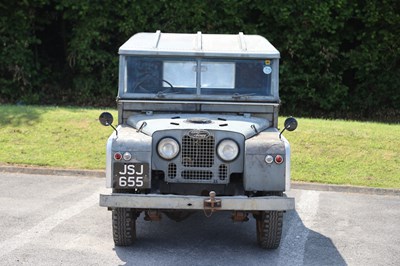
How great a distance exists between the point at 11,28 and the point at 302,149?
37.8 ft

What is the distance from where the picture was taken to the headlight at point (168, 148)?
294 inches

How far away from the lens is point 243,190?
301 inches

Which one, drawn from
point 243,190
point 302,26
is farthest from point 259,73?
point 302,26

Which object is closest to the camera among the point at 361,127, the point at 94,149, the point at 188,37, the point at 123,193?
the point at 123,193

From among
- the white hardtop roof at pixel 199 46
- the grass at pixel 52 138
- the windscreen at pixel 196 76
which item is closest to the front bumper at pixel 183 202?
the windscreen at pixel 196 76

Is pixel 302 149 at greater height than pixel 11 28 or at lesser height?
lesser

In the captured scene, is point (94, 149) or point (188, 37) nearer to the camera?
point (188, 37)

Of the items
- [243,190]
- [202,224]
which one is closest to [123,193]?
[243,190]

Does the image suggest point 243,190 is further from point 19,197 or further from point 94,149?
point 94,149

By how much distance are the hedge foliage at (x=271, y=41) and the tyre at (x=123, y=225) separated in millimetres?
13631

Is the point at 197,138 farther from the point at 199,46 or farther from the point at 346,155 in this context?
the point at 346,155

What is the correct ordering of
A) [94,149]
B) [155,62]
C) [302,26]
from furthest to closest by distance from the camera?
[302,26], [94,149], [155,62]

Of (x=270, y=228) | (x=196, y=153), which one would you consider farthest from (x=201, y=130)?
(x=270, y=228)

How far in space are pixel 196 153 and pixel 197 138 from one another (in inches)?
6.3
